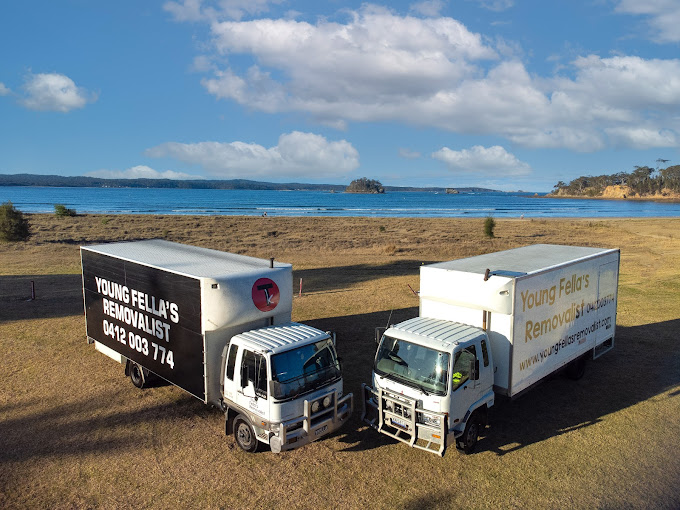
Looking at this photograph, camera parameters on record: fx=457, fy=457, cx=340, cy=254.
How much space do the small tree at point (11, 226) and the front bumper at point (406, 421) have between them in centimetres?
3789

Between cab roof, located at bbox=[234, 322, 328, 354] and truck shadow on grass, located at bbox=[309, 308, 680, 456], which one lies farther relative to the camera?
truck shadow on grass, located at bbox=[309, 308, 680, 456]

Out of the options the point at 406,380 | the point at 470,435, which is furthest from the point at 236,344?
the point at 470,435

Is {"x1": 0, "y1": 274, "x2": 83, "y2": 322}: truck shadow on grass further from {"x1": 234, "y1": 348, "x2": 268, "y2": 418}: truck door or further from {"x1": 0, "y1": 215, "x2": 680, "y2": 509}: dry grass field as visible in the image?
{"x1": 234, "y1": 348, "x2": 268, "y2": 418}: truck door

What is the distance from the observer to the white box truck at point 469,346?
25.9ft

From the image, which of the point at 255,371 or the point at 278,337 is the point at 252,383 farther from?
the point at 278,337

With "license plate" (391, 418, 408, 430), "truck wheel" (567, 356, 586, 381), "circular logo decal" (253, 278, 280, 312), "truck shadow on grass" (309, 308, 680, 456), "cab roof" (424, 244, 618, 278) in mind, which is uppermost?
"cab roof" (424, 244, 618, 278)

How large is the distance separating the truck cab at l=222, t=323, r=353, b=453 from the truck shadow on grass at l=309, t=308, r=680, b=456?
1352 millimetres

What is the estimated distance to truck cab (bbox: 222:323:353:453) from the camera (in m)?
7.69

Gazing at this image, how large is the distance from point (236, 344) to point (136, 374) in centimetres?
449

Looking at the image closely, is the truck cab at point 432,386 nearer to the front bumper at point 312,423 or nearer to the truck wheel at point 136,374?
the front bumper at point 312,423

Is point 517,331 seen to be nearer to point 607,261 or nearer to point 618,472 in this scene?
point 618,472

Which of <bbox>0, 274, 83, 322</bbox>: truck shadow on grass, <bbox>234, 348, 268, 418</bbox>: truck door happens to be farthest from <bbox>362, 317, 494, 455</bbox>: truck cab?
<bbox>0, 274, 83, 322</bbox>: truck shadow on grass

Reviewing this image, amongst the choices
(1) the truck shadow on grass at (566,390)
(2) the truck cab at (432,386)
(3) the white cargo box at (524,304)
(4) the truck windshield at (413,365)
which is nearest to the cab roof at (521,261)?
(3) the white cargo box at (524,304)

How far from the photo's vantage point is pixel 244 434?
8430 millimetres
